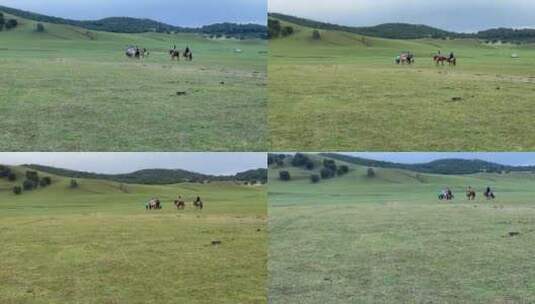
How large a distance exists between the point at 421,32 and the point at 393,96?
3.87 feet

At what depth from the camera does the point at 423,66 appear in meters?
9.56

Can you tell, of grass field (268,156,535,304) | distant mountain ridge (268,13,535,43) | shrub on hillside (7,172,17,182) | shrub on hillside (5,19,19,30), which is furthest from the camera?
distant mountain ridge (268,13,535,43)

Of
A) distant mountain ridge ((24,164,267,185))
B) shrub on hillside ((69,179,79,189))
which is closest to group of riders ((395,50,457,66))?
distant mountain ridge ((24,164,267,185))

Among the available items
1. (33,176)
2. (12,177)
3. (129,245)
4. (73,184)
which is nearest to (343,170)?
(129,245)

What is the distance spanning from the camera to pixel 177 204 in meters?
9.08

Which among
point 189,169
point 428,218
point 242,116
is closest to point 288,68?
point 242,116

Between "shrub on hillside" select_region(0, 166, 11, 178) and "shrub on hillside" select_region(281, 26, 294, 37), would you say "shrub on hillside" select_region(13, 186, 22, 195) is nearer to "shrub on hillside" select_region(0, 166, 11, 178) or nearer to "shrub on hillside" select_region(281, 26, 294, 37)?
"shrub on hillside" select_region(0, 166, 11, 178)

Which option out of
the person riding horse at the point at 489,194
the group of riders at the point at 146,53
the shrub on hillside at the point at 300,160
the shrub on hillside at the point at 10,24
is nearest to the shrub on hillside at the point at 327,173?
the shrub on hillside at the point at 300,160

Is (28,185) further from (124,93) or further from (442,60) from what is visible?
(442,60)

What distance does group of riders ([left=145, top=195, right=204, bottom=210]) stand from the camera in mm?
9055

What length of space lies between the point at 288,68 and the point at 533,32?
3350mm

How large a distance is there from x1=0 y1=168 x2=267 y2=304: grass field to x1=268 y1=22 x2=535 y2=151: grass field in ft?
3.94

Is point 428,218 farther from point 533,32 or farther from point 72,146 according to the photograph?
point 72,146

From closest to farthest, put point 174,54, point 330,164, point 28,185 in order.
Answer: point 330,164
point 28,185
point 174,54
